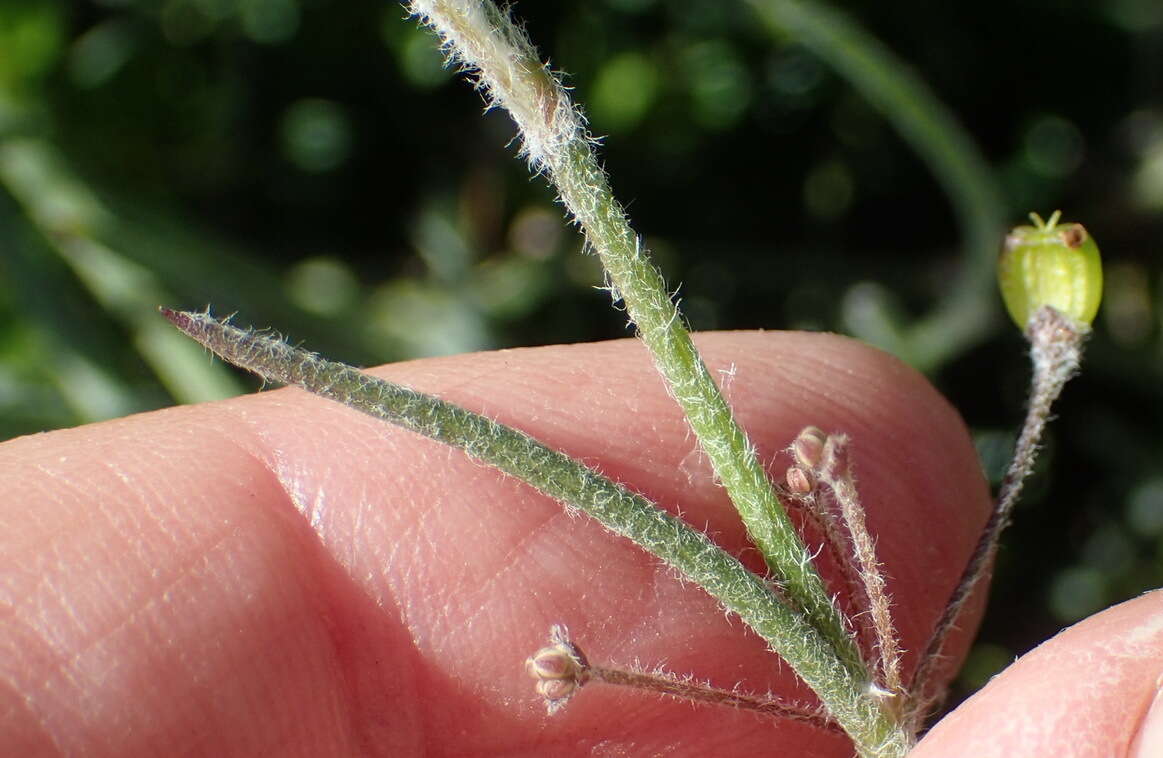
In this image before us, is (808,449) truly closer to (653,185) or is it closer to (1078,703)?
(1078,703)

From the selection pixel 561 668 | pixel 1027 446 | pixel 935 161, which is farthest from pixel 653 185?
pixel 561 668

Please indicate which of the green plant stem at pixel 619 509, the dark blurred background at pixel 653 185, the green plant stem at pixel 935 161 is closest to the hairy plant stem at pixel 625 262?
the green plant stem at pixel 619 509

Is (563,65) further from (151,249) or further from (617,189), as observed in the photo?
(151,249)

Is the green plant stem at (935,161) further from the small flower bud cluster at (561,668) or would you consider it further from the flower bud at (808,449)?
the small flower bud cluster at (561,668)

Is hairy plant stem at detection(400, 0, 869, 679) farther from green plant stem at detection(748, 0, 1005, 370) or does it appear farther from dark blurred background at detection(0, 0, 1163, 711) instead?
dark blurred background at detection(0, 0, 1163, 711)

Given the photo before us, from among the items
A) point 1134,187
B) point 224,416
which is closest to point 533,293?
point 224,416

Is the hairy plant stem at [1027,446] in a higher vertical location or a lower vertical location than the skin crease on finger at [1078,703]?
higher

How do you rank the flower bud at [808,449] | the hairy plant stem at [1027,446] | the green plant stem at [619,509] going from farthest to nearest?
the hairy plant stem at [1027,446] < the flower bud at [808,449] < the green plant stem at [619,509]
